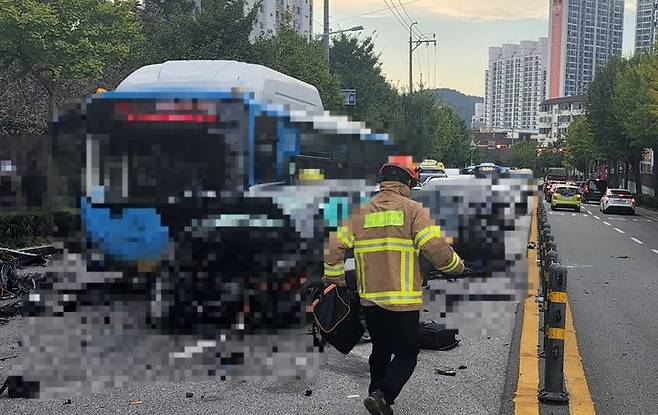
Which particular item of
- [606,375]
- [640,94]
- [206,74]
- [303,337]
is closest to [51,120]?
[206,74]

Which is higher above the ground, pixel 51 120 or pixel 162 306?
pixel 51 120

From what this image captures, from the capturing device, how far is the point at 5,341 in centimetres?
752

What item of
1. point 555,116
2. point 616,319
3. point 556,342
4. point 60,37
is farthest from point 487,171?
point 555,116

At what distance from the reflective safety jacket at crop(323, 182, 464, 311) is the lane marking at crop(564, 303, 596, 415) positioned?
4.79 feet

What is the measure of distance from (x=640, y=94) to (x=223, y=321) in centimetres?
3421

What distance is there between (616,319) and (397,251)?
5.59 meters

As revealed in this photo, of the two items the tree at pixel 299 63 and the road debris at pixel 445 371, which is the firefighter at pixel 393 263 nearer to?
the road debris at pixel 445 371

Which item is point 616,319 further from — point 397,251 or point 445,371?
point 397,251

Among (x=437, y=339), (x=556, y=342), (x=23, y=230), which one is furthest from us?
(x=23, y=230)

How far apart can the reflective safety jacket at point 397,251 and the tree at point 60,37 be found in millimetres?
13867

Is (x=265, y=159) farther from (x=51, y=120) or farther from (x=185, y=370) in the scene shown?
(x=185, y=370)

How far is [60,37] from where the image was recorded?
18.9 metres

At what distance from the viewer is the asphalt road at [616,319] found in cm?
616

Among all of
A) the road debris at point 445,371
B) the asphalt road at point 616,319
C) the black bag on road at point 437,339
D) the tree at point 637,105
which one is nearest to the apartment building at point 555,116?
the tree at point 637,105
